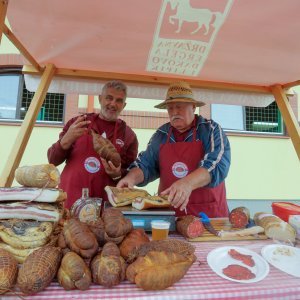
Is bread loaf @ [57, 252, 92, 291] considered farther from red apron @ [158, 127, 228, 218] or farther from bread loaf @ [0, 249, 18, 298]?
red apron @ [158, 127, 228, 218]

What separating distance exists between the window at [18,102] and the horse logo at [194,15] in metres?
5.89

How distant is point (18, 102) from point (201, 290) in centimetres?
785

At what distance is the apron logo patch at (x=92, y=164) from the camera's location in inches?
112

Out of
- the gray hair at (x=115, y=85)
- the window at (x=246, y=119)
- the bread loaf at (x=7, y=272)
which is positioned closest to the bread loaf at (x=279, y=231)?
the bread loaf at (x=7, y=272)

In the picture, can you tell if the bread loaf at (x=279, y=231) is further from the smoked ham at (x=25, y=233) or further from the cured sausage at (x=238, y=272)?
the smoked ham at (x=25, y=233)

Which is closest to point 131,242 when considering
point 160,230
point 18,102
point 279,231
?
point 160,230

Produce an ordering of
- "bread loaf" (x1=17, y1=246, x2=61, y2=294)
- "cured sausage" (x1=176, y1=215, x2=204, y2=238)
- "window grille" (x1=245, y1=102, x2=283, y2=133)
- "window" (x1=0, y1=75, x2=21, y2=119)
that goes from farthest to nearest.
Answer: "window grille" (x1=245, y1=102, x2=283, y2=133) → "window" (x1=0, y1=75, x2=21, y2=119) → "cured sausage" (x1=176, y1=215, x2=204, y2=238) → "bread loaf" (x1=17, y1=246, x2=61, y2=294)

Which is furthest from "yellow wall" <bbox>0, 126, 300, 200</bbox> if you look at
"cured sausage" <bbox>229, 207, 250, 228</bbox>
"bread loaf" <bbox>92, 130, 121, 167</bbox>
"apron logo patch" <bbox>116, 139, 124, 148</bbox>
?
"cured sausage" <bbox>229, 207, 250, 228</bbox>

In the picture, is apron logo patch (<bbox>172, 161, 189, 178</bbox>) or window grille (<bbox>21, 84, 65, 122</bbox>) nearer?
apron logo patch (<bbox>172, 161, 189, 178</bbox>)

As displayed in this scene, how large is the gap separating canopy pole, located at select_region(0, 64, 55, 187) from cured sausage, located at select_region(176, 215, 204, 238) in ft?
4.91

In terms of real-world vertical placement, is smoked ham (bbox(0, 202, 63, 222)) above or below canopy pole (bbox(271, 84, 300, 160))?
below

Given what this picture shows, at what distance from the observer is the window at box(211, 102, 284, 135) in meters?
8.02

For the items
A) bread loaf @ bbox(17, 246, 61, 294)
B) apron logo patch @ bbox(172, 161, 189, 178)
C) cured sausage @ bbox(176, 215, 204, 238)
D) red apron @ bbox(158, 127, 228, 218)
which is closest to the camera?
bread loaf @ bbox(17, 246, 61, 294)

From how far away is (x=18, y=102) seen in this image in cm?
762
